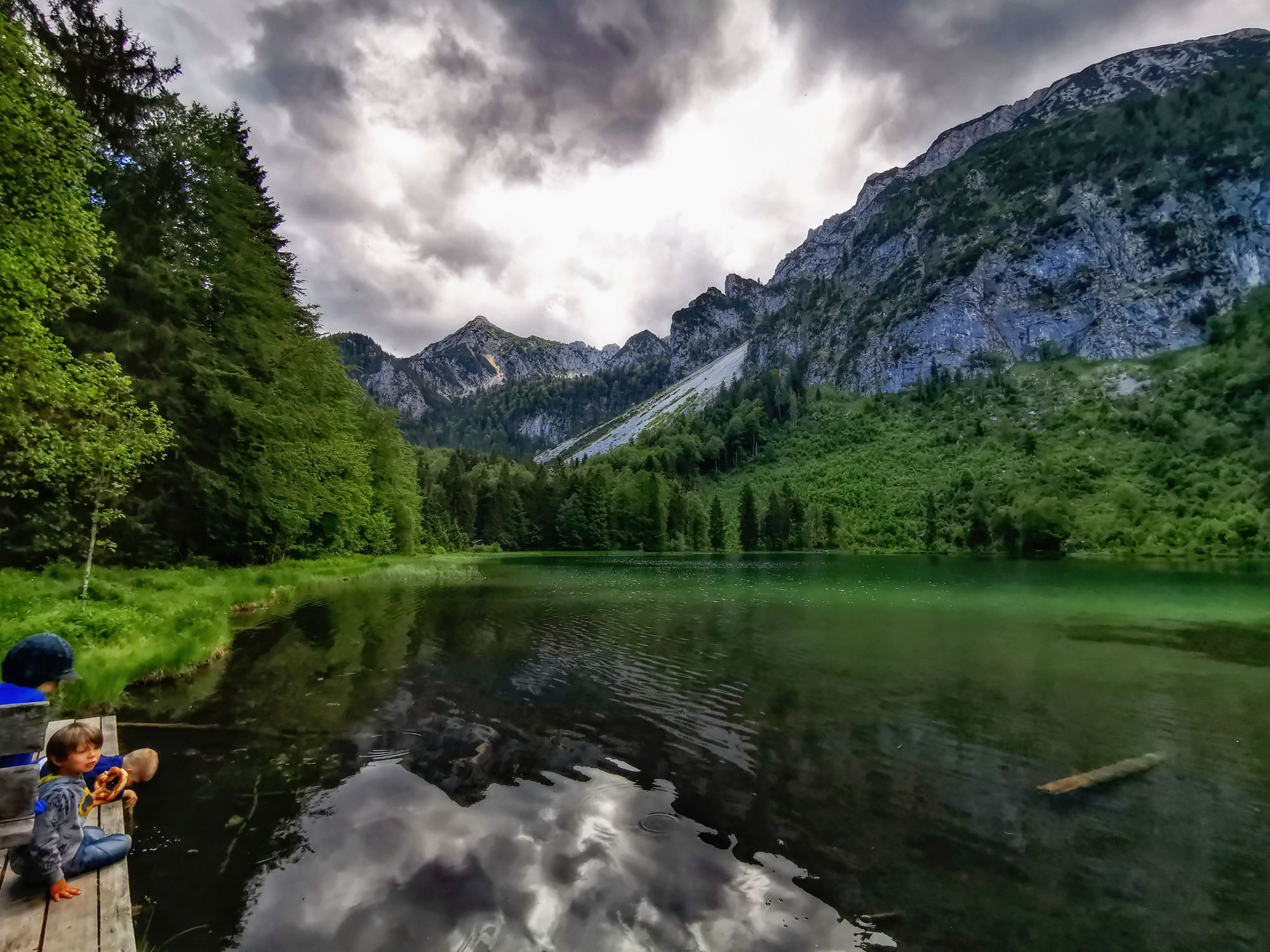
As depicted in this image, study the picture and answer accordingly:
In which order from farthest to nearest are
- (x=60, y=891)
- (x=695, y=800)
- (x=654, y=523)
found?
(x=654, y=523) < (x=695, y=800) < (x=60, y=891)

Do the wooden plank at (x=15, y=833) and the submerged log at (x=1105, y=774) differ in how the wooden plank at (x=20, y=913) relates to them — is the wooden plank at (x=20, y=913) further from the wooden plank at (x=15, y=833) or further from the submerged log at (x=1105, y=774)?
the submerged log at (x=1105, y=774)

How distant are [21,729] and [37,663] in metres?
0.96

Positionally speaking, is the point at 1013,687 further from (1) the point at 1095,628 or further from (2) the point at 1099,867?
(1) the point at 1095,628

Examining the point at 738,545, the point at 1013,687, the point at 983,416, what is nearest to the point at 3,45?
the point at 1013,687

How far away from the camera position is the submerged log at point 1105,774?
407 inches

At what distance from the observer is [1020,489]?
496 ft

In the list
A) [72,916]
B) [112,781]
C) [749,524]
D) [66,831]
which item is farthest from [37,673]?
[749,524]

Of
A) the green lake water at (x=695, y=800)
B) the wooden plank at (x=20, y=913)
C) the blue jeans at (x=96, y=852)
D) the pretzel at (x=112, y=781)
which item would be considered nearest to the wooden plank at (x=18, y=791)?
the wooden plank at (x=20, y=913)

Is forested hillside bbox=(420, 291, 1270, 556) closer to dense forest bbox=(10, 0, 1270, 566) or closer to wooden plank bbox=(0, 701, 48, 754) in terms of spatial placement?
dense forest bbox=(10, 0, 1270, 566)

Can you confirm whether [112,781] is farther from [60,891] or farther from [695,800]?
[695,800]

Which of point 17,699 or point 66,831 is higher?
point 17,699

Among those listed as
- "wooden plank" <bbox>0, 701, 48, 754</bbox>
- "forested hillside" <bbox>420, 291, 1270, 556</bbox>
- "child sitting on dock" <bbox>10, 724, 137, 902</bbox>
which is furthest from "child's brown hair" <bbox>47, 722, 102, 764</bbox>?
"forested hillside" <bbox>420, 291, 1270, 556</bbox>

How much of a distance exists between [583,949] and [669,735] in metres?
6.72

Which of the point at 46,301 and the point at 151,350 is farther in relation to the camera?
the point at 151,350
